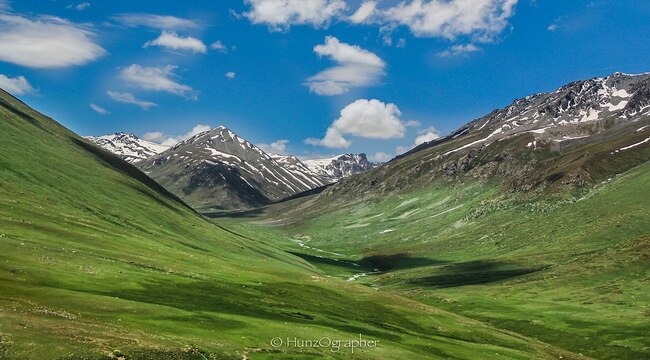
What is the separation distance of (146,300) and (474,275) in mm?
139951

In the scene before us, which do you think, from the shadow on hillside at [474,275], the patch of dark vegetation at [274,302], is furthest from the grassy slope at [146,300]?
the shadow on hillside at [474,275]

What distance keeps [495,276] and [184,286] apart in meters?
125

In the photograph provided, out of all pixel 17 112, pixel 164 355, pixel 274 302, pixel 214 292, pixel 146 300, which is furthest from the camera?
pixel 17 112

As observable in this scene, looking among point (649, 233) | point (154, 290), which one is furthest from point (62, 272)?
point (649, 233)

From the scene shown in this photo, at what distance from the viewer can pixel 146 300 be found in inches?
2365

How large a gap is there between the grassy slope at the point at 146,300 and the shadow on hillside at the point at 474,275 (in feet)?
215

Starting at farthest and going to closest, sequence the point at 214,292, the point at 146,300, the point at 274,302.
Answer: the point at 274,302 < the point at 214,292 < the point at 146,300

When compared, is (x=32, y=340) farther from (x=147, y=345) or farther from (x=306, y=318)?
(x=306, y=318)

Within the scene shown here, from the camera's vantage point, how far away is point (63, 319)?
140ft

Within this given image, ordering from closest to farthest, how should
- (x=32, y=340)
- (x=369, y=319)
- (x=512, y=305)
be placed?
Result: (x=32, y=340) → (x=369, y=319) → (x=512, y=305)

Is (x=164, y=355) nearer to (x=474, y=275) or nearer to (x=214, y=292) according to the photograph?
(x=214, y=292)

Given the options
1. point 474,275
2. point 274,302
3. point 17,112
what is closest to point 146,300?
point 274,302

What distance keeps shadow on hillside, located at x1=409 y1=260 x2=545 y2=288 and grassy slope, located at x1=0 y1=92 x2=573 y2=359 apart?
6543 centimetres

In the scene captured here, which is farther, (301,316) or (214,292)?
(214,292)
